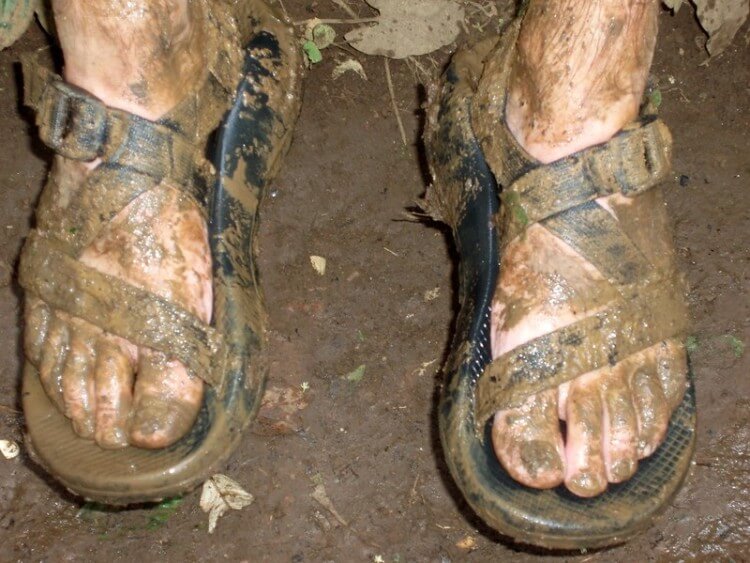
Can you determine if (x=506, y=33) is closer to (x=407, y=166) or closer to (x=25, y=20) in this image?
(x=407, y=166)

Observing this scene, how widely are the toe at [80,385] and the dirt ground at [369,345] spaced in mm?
563

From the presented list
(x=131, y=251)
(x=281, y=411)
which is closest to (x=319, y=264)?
(x=281, y=411)

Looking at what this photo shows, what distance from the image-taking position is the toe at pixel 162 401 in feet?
5.96

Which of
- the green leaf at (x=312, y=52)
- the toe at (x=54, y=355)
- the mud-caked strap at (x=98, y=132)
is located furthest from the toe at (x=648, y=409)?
the green leaf at (x=312, y=52)

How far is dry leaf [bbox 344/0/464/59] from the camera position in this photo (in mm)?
2789

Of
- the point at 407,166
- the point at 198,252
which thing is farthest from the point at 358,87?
the point at 198,252

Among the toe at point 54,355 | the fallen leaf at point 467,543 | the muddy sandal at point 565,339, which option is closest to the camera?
the muddy sandal at point 565,339

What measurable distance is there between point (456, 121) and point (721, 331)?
1.14m

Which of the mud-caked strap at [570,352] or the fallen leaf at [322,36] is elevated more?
the fallen leaf at [322,36]

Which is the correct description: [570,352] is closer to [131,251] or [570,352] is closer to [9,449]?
[131,251]

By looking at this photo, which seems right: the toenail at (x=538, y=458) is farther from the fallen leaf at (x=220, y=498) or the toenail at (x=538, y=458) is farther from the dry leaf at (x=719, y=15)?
the dry leaf at (x=719, y=15)

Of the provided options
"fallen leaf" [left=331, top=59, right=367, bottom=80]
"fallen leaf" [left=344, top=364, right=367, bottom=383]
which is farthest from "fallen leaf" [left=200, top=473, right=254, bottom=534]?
"fallen leaf" [left=331, top=59, right=367, bottom=80]

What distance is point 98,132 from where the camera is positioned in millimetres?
1860

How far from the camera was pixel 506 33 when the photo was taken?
2.11 meters
